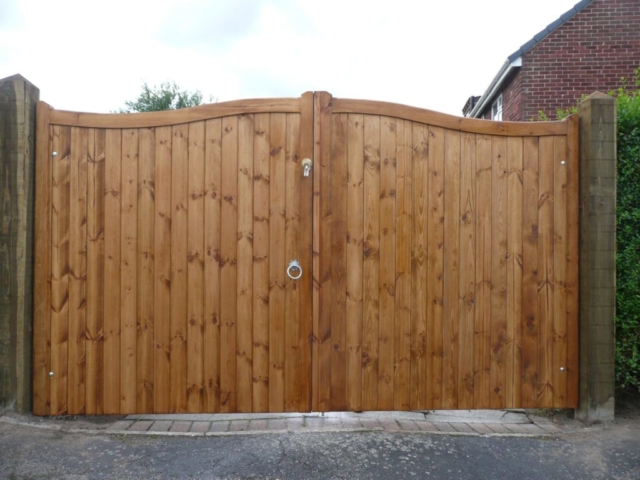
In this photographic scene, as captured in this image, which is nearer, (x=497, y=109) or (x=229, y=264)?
(x=229, y=264)

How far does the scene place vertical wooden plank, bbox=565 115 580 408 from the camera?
10.8ft

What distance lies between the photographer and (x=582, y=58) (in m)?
9.16

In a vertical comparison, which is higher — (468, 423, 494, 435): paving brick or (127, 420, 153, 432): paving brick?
(127, 420, 153, 432): paving brick

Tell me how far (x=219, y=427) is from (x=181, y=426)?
0.26 m

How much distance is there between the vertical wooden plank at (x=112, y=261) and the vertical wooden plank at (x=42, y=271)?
381mm

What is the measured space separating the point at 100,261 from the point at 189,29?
7368 mm

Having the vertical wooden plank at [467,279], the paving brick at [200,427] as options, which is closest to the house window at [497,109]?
the vertical wooden plank at [467,279]

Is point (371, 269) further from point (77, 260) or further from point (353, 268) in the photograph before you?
point (77, 260)

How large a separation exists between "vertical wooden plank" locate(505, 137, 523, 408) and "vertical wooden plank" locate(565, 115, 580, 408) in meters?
0.35

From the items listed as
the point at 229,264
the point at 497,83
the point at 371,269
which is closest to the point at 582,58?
the point at 497,83

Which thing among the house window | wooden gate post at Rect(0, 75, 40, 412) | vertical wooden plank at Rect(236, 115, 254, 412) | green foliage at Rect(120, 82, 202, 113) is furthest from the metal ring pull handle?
green foliage at Rect(120, 82, 202, 113)

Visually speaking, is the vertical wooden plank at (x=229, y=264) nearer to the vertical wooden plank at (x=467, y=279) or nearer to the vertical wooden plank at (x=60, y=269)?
the vertical wooden plank at (x=60, y=269)

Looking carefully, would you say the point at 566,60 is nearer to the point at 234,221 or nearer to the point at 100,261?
the point at 234,221

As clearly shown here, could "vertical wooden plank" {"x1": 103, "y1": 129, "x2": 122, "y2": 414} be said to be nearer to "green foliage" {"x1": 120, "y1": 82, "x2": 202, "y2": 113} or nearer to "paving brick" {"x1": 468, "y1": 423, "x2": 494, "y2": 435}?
"paving brick" {"x1": 468, "y1": 423, "x2": 494, "y2": 435}
